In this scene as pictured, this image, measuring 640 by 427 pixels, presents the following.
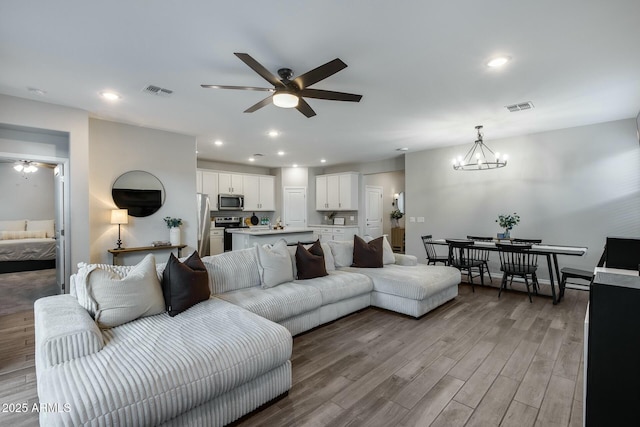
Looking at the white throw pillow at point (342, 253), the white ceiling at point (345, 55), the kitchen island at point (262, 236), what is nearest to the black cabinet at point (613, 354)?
the white ceiling at point (345, 55)

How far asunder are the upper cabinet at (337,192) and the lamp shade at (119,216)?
5296mm

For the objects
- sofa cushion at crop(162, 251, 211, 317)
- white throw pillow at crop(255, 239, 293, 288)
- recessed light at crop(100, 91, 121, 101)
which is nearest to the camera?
sofa cushion at crop(162, 251, 211, 317)

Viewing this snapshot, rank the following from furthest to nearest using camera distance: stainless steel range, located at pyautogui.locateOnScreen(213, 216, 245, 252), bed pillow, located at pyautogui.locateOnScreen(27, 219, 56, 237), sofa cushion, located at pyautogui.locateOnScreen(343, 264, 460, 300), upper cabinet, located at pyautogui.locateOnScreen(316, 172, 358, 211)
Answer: upper cabinet, located at pyautogui.locateOnScreen(316, 172, 358, 211), stainless steel range, located at pyautogui.locateOnScreen(213, 216, 245, 252), bed pillow, located at pyautogui.locateOnScreen(27, 219, 56, 237), sofa cushion, located at pyautogui.locateOnScreen(343, 264, 460, 300)

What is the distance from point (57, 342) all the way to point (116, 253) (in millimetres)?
3121

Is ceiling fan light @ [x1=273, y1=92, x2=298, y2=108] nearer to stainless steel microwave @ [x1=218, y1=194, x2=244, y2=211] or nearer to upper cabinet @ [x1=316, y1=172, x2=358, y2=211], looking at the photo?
stainless steel microwave @ [x1=218, y1=194, x2=244, y2=211]

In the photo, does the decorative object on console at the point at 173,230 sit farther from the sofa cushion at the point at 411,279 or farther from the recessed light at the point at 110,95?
the sofa cushion at the point at 411,279

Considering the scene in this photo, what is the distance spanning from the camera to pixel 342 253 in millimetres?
4363

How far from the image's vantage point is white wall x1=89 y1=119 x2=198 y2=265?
168 inches

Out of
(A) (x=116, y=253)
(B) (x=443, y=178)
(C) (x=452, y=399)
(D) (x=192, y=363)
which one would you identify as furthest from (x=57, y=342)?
(B) (x=443, y=178)

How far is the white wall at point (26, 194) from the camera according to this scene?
6895 millimetres

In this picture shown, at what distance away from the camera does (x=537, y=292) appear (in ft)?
14.8

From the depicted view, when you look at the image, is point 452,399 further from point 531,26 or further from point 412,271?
point 531,26

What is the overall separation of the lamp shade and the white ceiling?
134 cm

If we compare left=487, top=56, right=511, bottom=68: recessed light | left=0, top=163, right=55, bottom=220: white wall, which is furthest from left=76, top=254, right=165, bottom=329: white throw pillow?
left=0, top=163, right=55, bottom=220: white wall
